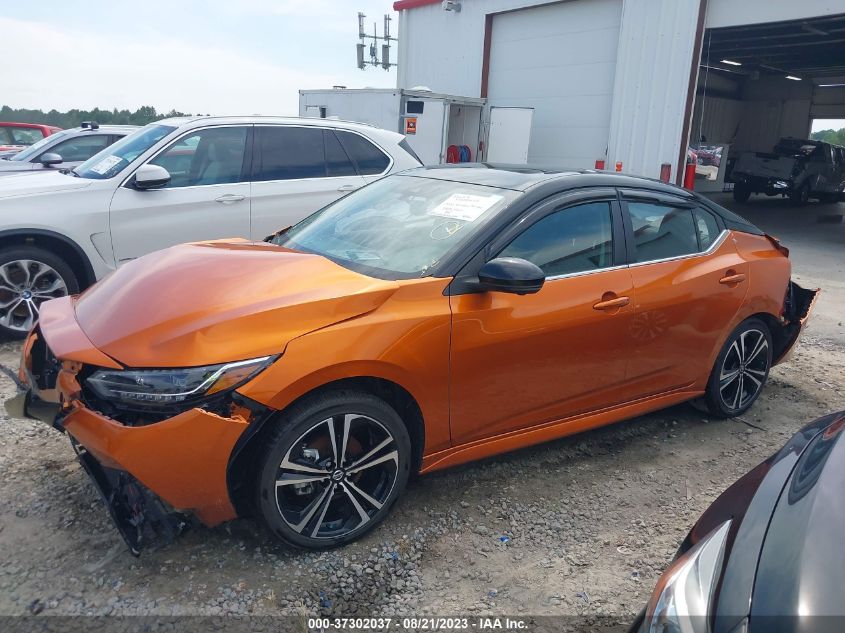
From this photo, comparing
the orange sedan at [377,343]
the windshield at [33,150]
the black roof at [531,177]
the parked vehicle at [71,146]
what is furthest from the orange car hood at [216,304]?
the windshield at [33,150]

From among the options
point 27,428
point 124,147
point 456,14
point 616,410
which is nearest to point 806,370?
point 616,410

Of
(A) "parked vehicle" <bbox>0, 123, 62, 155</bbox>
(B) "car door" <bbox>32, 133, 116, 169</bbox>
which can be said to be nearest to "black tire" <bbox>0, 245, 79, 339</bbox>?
(B) "car door" <bbox>32, 133, 116, 169</bbox>

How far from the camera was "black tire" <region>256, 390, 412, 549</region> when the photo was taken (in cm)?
263

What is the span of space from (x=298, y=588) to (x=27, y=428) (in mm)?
2118

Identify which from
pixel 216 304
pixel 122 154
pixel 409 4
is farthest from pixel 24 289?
pixel 409 4

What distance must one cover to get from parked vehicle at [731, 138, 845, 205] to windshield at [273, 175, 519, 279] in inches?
702

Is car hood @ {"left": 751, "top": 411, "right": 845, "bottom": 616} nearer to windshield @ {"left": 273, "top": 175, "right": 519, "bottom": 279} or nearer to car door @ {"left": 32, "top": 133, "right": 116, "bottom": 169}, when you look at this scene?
windshield @ {"left": 273, "top": 175, "right": 519, "bottom": 279}

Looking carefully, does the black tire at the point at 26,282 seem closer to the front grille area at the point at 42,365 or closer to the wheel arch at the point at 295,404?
the front grille area at the point at 42,365

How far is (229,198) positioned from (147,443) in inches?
148

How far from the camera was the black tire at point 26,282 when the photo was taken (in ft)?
17.0

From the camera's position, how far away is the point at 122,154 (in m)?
5.78

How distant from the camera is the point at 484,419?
10.5ft

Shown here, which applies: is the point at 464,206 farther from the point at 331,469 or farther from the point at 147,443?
the point at 147,443

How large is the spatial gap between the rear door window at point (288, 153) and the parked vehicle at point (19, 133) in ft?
33.2
